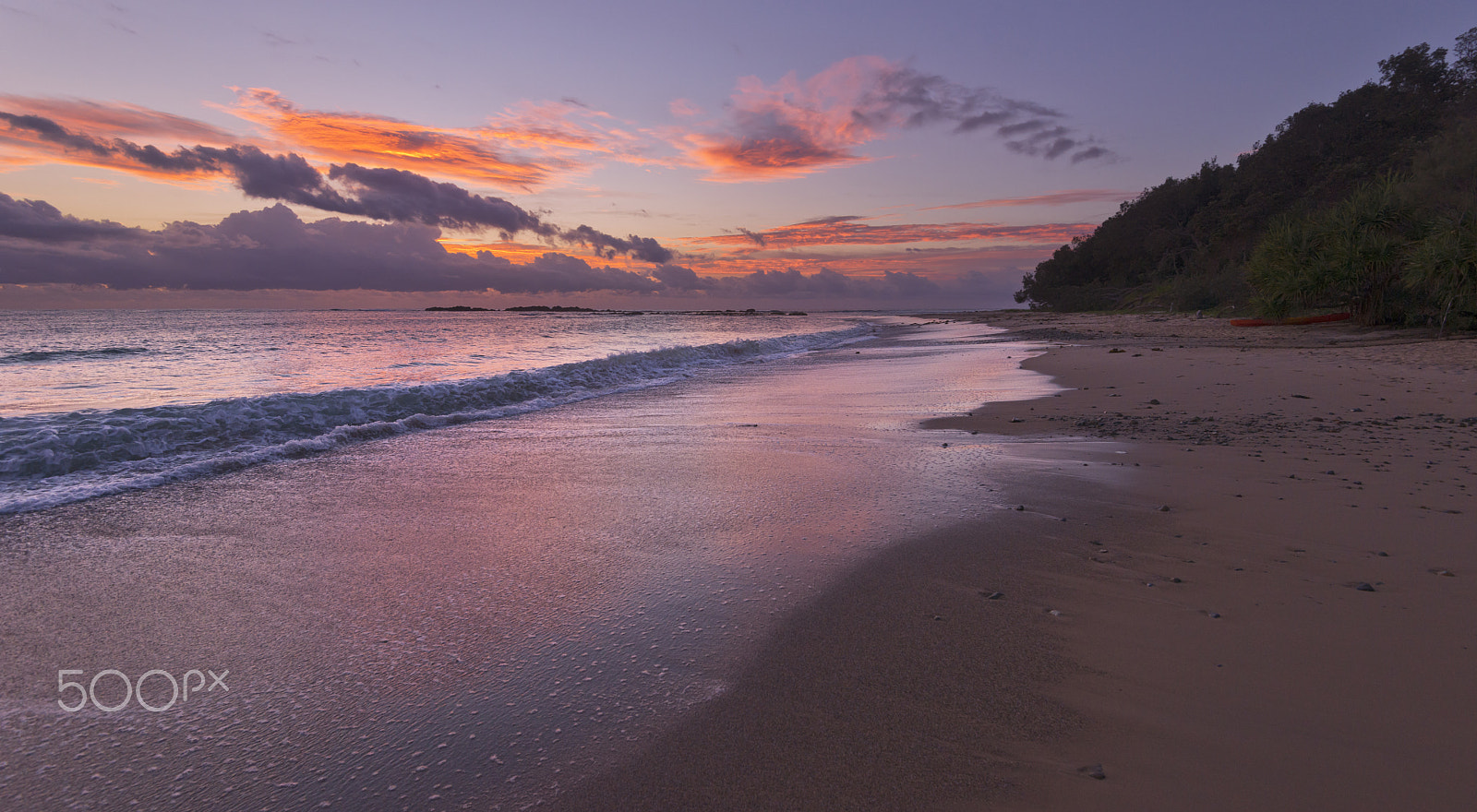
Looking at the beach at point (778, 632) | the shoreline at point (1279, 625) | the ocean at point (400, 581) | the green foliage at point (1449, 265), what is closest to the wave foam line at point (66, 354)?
the ocean at point (400, 581)

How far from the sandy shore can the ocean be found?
1.03ft

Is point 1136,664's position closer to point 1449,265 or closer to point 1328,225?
point 1449,265

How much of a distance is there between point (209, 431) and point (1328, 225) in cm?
3240

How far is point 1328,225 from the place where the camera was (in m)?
23.3

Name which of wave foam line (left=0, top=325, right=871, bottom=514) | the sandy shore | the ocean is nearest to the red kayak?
the ocean

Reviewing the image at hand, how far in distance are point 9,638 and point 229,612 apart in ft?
2.72

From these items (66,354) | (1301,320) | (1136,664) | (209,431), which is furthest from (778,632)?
(66,354)

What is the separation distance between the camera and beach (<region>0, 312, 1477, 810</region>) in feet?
6.47

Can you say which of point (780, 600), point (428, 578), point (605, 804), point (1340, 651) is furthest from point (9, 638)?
point (1340, 651)

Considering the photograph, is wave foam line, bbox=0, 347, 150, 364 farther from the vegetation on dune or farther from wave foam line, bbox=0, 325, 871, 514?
the vegetation on dune

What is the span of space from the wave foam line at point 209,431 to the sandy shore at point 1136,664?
6294 mm

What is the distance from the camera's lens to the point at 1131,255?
70562 millimetres

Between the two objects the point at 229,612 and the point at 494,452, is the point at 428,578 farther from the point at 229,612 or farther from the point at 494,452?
the point at 494,452

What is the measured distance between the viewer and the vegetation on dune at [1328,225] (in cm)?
2066
